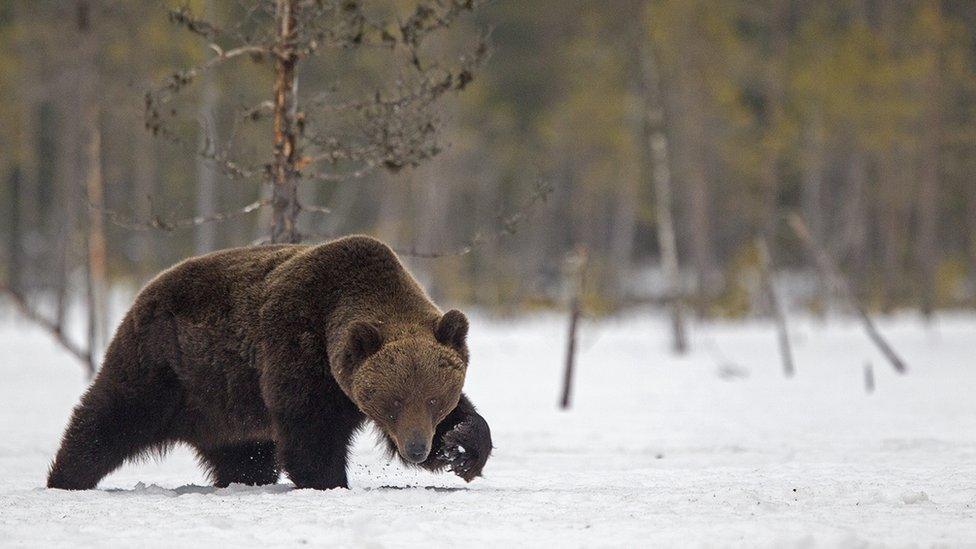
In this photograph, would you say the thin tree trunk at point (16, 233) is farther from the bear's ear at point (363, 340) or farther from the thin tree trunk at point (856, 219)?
the bear's ear at point (363, 340)

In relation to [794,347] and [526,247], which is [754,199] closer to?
[526,247]

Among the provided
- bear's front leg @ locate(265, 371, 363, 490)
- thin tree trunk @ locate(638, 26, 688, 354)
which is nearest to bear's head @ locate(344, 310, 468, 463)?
bear's front leg @ locate(265, 371, 363, 490)

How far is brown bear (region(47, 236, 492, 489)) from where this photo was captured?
217 inches

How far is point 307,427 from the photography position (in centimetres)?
561

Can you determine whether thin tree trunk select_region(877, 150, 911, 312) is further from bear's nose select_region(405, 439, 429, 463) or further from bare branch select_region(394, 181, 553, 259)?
bear's nose select_region(405, 439, 429, 463)

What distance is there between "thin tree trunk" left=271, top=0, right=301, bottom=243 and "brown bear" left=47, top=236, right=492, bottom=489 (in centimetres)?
249

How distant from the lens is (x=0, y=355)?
70.5ft

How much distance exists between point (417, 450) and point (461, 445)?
61 cm

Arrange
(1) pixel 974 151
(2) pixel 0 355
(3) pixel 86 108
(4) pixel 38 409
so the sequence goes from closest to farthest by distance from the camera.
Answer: (4) pixel 38 409 < (3) pixel 86 108 < (2) pixel 0 355 < (1) pixel 974 151

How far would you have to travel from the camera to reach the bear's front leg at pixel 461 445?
5.86 meters

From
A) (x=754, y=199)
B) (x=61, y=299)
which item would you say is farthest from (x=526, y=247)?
(x=61, y=299)

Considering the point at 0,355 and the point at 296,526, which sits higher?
the point at 296,526

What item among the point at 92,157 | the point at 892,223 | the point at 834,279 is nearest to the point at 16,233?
the point at 92,157

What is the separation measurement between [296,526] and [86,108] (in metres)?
12.7
